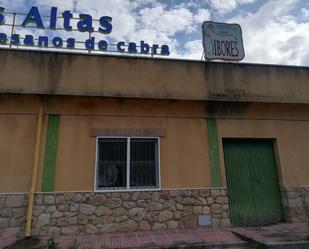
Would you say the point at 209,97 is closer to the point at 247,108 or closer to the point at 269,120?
the point at 247,108

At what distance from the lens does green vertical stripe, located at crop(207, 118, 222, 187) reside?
24.1 ft

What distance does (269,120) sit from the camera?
8.10m

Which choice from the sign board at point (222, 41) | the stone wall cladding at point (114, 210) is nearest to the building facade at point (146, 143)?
the stone wall cladding at point (114, 210)

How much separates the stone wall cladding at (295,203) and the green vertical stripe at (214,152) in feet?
7.50

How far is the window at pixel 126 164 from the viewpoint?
6980 mm

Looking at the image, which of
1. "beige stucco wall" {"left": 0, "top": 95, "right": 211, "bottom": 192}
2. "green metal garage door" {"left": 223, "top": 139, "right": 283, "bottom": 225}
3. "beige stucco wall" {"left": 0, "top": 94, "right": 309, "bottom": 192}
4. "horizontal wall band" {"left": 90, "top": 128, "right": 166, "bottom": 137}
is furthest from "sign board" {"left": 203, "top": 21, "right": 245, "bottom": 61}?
"horizontal wall band" {"left": 90, "top": 128, "right": 166, "bottom": 137}

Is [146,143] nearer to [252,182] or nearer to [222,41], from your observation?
[252,182]

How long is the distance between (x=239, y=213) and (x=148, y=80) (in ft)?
16.8

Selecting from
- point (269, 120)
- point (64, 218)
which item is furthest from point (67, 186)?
point (269, 120)

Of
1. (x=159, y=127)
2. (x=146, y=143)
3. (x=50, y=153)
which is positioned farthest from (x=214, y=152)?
(x=50, y=153)

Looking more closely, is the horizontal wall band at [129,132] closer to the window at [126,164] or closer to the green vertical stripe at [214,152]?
the window at [126,164]

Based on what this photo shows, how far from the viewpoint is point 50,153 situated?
22.3 feet

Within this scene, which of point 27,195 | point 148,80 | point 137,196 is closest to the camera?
point 27,195

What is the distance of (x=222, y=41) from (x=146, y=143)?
5069mm
